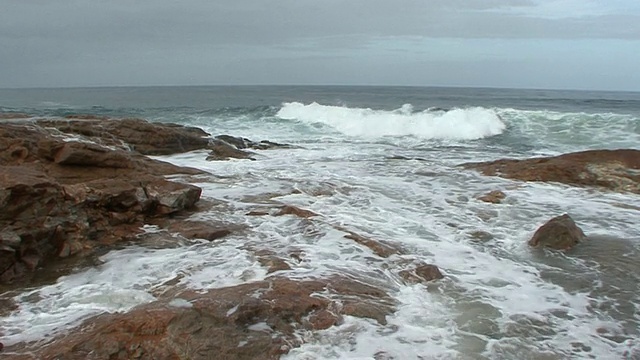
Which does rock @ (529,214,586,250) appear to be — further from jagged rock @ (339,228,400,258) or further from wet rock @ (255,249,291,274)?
wet rock @ (255,249,291,274)

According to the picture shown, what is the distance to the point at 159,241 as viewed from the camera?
5988 mm

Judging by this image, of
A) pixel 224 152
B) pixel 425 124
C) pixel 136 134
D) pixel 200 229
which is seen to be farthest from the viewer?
pixel 425 124

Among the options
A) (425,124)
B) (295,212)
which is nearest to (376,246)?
(295,212)

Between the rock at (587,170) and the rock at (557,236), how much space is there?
12.8ft

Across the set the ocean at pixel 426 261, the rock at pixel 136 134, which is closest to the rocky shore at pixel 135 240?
the ocean at pixel 426 261

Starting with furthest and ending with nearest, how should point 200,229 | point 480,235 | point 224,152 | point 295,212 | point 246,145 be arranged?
Result: 1. point 246,145
2. point 224,152
3. point 295,212
4. point 480,235
5. point 200,229

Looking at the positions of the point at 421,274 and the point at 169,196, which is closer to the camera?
the point at 421,274

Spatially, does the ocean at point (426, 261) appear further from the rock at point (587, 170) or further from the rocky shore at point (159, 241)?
the rock at point (587, 170)

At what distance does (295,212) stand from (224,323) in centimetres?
331

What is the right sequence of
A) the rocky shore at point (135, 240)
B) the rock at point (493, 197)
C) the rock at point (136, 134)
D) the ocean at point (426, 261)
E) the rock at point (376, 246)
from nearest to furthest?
the rocky shore at point (135, 240), the ocean at point (426, 261), the rock at point (376, 246), the rock at point (493, 197), the rock at point (136, 134)

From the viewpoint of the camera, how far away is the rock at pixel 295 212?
714 cm

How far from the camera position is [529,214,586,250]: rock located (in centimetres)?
634

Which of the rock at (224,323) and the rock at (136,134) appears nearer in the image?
the rock at (224,323)

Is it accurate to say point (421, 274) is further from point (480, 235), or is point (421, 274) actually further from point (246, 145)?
point (246, 145)
